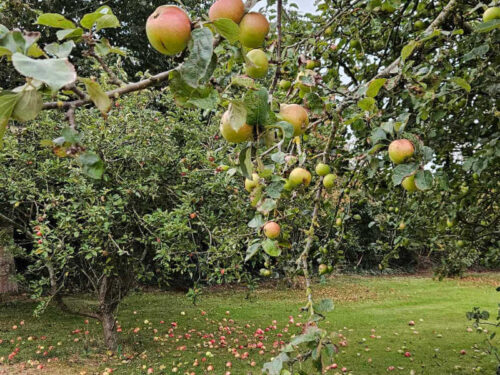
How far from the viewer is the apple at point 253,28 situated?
71 cm

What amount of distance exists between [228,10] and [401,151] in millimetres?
746

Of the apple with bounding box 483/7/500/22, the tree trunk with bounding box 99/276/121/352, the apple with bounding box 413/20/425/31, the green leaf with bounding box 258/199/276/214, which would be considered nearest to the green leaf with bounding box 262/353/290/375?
the green leaf with bounding box 258/199/276/214

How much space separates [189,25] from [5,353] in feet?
19.0

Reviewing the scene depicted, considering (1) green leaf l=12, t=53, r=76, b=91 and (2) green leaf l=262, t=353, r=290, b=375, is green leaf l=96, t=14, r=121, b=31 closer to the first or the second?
(1) green leaf l=12, t=53, r=76, b=91

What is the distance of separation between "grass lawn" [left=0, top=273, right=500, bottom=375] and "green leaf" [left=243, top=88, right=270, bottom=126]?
13.3 feet

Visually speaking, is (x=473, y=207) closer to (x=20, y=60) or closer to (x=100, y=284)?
(x=20, y=60)

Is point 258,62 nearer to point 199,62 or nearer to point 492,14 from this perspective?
point 199,62

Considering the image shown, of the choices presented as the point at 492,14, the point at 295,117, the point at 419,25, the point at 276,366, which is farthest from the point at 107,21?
the point at 419,25

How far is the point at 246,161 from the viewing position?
0.74 m

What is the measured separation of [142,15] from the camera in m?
10.5

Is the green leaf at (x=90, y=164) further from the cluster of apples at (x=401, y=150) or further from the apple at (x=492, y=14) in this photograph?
the apple at (x=492, y=14)

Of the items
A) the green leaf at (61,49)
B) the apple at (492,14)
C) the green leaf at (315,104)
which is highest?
the apple at (492,14)

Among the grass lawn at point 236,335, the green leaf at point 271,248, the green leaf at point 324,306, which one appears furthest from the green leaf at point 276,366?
the grass lawn at point 236,335

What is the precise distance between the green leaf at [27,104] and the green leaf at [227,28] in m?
0.26
